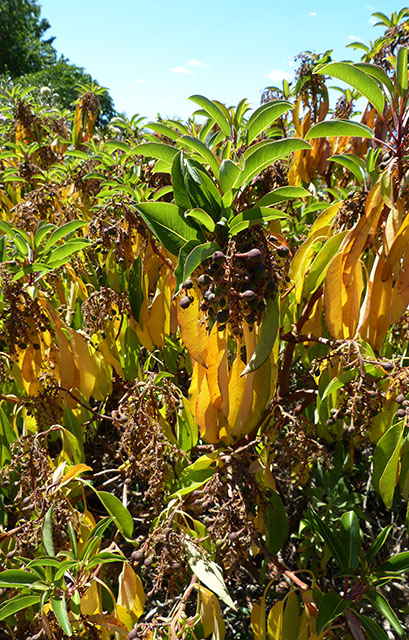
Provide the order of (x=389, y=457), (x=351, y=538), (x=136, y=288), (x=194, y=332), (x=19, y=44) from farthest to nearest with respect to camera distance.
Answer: (x=19, y=44), (x=136, y=288), (x=351, y=538), (x=389, y=457), (x=194, y=332)

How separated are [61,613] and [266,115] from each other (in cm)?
115

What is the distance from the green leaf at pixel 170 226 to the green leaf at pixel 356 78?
17.4 inches

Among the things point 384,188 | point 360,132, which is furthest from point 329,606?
point 360,132

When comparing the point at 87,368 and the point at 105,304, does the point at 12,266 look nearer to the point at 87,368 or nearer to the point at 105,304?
the point at 105,304

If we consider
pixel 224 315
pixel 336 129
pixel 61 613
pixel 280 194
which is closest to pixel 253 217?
pixel 280 194

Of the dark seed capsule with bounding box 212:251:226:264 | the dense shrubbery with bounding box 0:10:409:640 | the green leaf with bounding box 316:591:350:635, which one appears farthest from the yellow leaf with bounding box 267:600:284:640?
the dark seed capsule with bounding box 212:251:226:264

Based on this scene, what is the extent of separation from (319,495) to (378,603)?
2.59ft

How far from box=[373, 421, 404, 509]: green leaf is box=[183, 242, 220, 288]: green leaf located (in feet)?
2.13

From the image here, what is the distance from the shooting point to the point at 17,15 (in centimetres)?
2970

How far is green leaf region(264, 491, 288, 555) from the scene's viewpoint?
4.75 feet

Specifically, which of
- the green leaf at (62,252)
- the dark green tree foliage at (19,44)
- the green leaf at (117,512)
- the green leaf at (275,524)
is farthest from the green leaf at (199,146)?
the dark green tree foliage at (19,44)

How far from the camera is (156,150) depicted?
3.51 ft

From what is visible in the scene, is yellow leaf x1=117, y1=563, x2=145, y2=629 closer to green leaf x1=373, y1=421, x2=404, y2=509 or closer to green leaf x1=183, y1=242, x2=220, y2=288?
green leaf x1=373, y1=421, x2=404, y2=509

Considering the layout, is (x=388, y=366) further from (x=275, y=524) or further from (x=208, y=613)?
(x=208, y=613)
